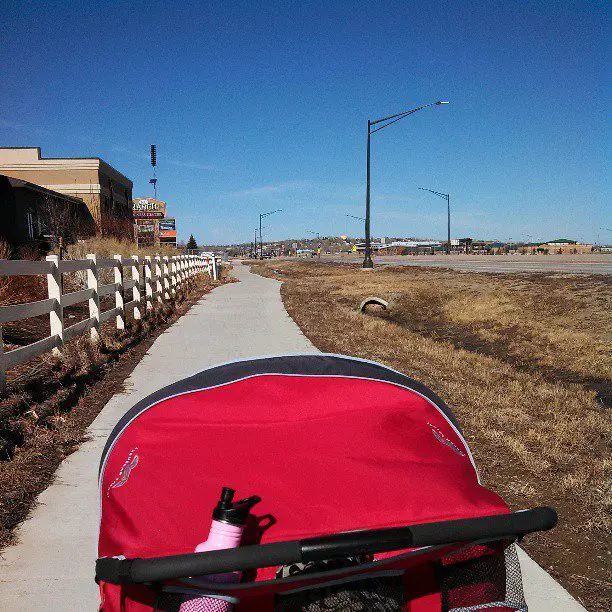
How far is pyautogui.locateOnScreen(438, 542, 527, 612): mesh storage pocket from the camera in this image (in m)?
1.54

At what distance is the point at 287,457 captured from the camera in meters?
1.74

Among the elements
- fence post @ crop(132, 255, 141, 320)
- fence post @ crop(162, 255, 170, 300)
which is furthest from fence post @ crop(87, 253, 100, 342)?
fence post @ crop(162, 255, 170, 300)

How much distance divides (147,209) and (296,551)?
7866 centimetres

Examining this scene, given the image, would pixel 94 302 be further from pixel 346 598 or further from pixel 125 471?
pixel 346 598

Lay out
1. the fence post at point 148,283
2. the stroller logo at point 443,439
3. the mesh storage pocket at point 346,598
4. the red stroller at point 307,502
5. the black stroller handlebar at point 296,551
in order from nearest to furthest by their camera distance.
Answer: the black stroller handlebar at point 296,551 < the red stroller at point 307,502 < the mesh storage pocket at point 346,598 < the stroller logo at point 443,439 < the fence post at point 148,283

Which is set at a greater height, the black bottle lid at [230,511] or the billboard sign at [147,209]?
the billboard sign at [147,209]

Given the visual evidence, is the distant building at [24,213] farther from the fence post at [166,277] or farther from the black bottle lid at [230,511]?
the black bottle lid at [230,511]

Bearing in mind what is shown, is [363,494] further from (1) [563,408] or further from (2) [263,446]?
(1) [563,408]

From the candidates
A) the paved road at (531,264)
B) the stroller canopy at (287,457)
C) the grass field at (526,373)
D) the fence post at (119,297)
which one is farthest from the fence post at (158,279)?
the paved road at (531,264)

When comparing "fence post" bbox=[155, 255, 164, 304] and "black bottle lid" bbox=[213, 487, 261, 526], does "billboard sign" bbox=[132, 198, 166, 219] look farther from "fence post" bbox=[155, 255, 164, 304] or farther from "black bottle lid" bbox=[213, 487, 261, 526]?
"black bottle lid" bbox=[213, 487, 261, 526]

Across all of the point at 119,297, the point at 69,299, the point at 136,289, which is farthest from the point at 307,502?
the point at 136,289

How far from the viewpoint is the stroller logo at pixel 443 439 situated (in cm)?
189

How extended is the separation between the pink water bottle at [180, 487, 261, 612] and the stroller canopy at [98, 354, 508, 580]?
0.08 metres

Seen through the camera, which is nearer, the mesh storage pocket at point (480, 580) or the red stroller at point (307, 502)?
the red stroller at point (307, 502)
